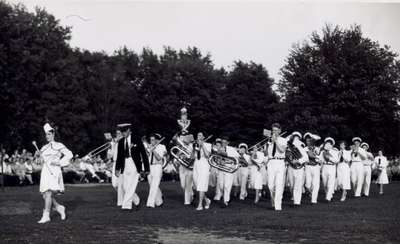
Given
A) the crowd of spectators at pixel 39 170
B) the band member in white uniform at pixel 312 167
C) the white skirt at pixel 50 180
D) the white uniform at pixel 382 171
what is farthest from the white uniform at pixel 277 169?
the white uniform at pixel 382 171

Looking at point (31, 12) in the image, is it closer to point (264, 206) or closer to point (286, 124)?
point (286, 124)

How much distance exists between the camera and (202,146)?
65.3 feet

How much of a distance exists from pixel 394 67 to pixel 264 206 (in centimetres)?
2826

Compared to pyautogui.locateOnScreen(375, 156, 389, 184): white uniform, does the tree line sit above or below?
above

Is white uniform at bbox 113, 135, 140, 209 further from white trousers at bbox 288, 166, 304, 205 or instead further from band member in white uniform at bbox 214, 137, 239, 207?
white trousers at bbox 288, 166, 304, 205

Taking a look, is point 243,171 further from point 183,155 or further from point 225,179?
point 183,155

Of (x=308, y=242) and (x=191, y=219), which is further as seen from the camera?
(x=191, y=219)

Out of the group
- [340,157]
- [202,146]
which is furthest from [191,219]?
[340,157]

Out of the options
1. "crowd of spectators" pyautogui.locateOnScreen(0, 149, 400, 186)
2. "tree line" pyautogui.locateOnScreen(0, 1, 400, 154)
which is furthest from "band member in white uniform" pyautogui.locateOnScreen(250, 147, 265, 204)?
"tree line" pyautogui.locateOnScreen(0, 1, 400, 154)

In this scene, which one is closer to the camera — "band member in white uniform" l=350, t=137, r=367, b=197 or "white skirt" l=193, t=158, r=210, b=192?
"white skirt" l=193, t=158, r=210, b=192

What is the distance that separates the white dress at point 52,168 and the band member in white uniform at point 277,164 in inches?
243

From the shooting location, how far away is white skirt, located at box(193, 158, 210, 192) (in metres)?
19.5

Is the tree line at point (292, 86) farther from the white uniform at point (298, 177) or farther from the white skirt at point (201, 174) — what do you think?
the white skirt at point (201, 174)

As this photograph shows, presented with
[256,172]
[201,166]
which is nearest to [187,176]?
[201,166]
